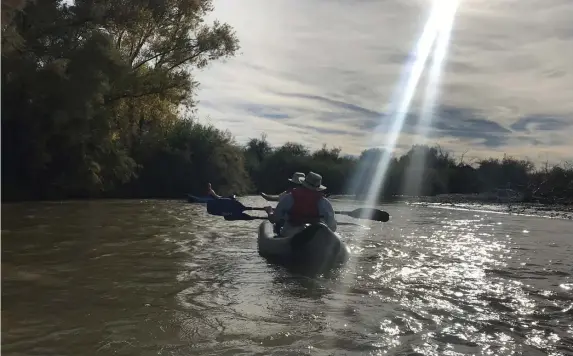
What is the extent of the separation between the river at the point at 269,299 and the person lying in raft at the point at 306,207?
0.78 meters

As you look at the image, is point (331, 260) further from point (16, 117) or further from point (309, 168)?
point (309, 168)

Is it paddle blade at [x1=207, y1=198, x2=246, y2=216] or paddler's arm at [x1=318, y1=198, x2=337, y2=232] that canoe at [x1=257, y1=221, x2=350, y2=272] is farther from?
paddle blade at [x1=207, y1=198, x2=246, y2=216]

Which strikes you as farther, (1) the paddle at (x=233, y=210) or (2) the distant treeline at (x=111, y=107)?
(2) the distant treeline at (x=111, y=107)

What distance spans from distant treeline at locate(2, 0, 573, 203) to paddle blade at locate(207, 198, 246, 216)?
8620 millimetres

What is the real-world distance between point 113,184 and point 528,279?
1977cm

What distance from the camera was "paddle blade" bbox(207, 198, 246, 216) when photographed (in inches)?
432

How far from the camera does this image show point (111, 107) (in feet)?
74.4

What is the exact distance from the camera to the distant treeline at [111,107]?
19.4m

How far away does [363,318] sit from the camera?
15.8 ft

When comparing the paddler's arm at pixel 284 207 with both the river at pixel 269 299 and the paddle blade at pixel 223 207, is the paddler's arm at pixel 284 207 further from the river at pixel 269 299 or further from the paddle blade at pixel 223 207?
the paddle blade at pixel 223 207

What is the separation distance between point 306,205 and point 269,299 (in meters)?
2.93

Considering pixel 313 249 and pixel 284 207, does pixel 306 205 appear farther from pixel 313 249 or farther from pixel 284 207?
pixel 313 249

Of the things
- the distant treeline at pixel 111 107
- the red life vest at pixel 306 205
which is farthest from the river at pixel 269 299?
the distant treeline at pixel 111 107

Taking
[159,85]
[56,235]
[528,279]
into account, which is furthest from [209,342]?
[159,85]
